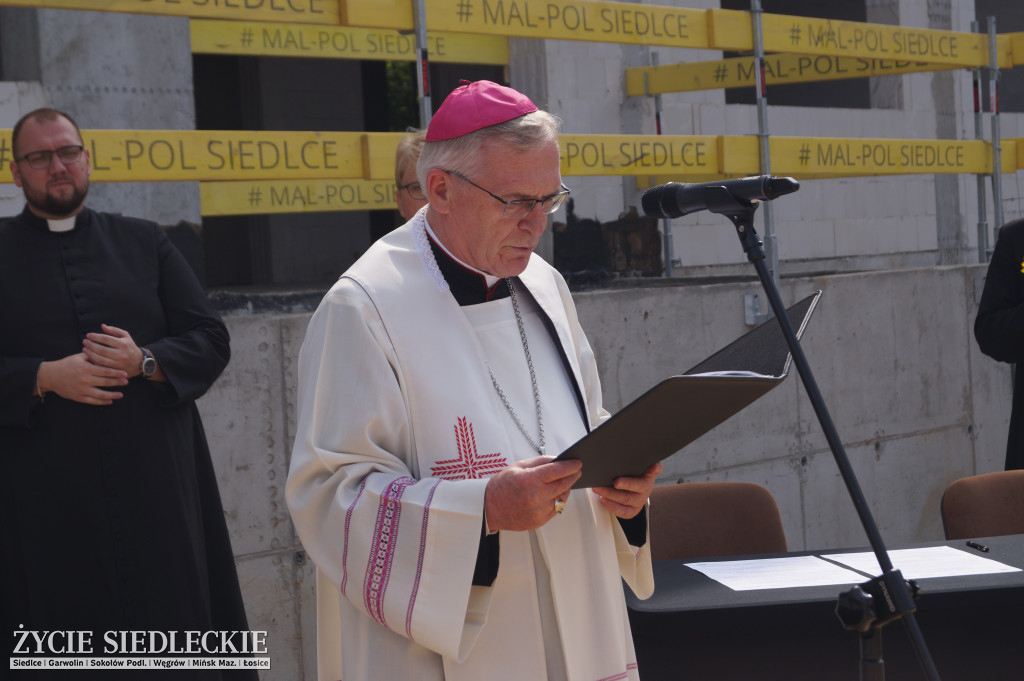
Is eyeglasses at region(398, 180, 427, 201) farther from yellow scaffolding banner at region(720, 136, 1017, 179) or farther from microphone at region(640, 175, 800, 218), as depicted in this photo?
yellow scaffolding banner at region(720, 136, 1017, 179)

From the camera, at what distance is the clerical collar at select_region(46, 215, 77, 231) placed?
3.48 meters

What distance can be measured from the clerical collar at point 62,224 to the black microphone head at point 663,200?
2037 millimetres

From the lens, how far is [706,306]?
546 centimetres

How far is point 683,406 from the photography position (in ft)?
6.11

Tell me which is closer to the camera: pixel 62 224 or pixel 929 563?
pixel 929 563

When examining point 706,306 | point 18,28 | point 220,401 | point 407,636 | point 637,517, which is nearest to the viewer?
point 407,636

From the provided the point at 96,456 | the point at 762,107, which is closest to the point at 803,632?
the point at 96,456

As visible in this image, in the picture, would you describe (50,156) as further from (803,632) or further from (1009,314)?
(1009,314)

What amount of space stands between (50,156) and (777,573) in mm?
2370

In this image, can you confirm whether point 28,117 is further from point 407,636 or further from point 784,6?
point 784,6

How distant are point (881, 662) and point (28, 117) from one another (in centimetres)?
277

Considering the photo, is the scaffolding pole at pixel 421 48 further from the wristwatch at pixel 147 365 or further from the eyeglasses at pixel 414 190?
the wristwatch at pixel 147 365

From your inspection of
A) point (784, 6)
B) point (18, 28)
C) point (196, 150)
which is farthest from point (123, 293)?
point (784, 6)

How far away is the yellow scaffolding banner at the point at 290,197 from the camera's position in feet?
26.1
